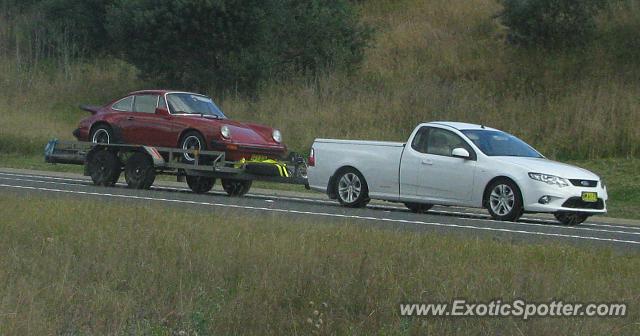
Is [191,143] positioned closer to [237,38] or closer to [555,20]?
[555,20]

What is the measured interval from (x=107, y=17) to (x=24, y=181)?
2034 cm

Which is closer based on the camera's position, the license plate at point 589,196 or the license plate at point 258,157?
the license plate at point 589,196

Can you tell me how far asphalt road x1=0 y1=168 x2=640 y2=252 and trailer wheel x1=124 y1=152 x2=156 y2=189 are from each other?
9.7 inches

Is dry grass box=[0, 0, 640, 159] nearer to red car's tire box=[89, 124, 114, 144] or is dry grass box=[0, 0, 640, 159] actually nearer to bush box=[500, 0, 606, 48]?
bush box=[500, 0, 606, 48]

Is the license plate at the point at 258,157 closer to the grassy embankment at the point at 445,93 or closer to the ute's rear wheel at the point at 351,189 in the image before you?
the ute's rear wheel at the point at 351,189

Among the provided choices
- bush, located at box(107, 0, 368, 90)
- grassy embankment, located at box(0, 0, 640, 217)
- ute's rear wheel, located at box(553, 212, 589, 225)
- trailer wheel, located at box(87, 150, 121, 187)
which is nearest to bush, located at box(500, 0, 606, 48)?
grassy embankment, located at box(0, 0, 640, 217)

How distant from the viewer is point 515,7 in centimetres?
3722

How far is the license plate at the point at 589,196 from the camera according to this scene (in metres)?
17.7

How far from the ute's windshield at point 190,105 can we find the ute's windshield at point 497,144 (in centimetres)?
547

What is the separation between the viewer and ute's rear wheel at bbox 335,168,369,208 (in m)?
19.6

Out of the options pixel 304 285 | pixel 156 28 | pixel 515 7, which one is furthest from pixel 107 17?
pixel 304 285

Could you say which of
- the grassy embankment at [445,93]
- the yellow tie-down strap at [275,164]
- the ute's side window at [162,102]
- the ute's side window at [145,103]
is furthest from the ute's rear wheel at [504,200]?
the grassy embankment at [445,93]

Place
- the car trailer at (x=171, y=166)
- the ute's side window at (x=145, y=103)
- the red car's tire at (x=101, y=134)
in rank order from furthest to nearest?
the red car's tire at (x=101, y=134), the ute's side window at (x=145, y=103), the car trailer at (x=171, y=166)

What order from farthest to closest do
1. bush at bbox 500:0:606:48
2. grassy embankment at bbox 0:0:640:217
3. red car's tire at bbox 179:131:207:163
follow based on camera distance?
1. bush at bbox 500:0:606:48
2. grassy embankment at bbox 0:0:640:217
3. red car's tire at bbox 179:131:207:163
